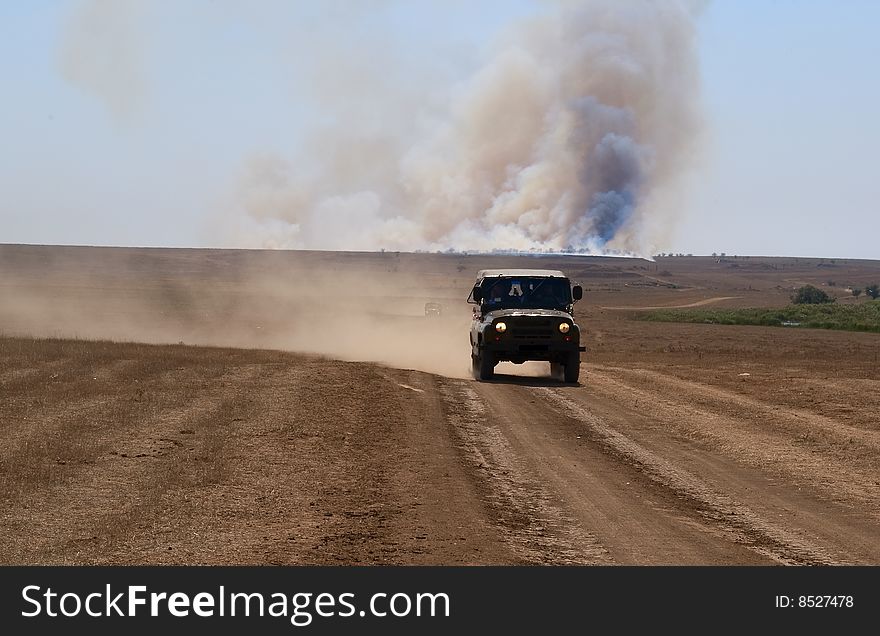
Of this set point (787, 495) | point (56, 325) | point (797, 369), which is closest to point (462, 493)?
point (787, 495)

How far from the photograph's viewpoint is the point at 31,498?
1179cm

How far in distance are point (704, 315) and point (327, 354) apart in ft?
134

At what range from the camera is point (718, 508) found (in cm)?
1191

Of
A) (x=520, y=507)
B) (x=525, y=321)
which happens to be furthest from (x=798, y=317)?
(x=520, y=507)

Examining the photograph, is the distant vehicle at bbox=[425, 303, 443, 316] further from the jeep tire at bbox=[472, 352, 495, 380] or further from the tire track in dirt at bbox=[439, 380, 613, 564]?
the tire track in dirt at bbox=[439, 380, 613, 564]

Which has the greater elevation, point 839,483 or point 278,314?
point 278,314

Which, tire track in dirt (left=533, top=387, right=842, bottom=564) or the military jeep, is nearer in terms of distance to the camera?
tire track in dirt (left=533, top=387, right=842, bottom=564)

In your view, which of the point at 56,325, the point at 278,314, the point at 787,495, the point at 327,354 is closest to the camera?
the point at 787,495

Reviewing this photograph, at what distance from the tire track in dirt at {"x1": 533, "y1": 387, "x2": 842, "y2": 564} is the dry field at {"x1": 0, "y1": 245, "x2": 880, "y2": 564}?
4 centimetres

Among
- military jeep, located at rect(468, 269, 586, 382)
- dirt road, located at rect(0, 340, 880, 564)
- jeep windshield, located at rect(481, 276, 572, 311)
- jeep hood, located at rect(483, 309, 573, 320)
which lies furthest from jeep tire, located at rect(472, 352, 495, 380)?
dirt road, located at rect(0, 340, 880, 564)

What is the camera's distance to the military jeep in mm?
25516

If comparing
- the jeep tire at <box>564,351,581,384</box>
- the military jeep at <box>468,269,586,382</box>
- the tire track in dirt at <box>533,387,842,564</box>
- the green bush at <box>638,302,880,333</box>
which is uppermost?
the green bush at <box>638,302,880,333</box>

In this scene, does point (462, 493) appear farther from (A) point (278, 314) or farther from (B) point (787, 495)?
(A) point (278, 314)
